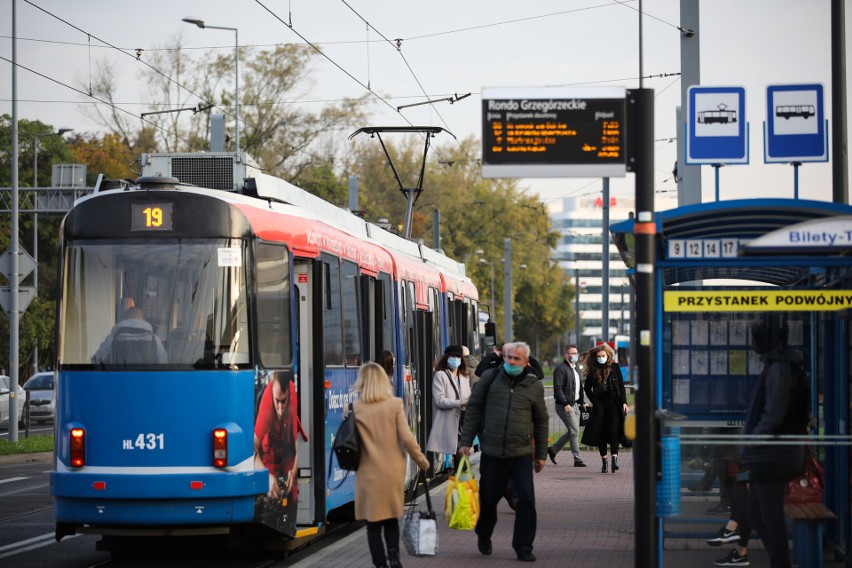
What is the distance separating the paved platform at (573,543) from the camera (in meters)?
11.3

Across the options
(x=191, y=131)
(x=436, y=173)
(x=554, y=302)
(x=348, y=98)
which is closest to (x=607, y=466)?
(x=191, y=131)

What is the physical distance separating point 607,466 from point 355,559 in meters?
10.9

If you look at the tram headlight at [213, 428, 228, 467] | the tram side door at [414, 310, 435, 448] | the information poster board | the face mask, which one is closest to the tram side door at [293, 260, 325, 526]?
the tram headlight at [213, 428, 228, 467]

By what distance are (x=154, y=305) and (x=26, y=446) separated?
1672 cm

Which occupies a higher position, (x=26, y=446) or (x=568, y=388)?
(x=568, y=388)

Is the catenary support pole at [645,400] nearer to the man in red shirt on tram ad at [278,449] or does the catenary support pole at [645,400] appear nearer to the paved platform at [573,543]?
the paved platform at [573,543]

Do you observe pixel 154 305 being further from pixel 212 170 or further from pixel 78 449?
pixel 212 170

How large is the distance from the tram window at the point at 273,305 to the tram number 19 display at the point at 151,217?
0.76 metres

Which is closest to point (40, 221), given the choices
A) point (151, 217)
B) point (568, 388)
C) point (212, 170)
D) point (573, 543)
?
point (568, 388)

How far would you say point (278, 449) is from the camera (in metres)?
11.3

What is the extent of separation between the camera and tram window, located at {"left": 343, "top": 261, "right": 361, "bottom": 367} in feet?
44.7

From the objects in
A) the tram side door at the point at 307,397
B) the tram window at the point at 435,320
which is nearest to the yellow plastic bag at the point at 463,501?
the tram side door at the point at 307,397

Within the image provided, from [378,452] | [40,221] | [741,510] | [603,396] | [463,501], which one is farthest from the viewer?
[40,221]

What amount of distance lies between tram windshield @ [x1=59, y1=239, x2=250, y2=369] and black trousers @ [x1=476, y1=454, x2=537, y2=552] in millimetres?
2255
